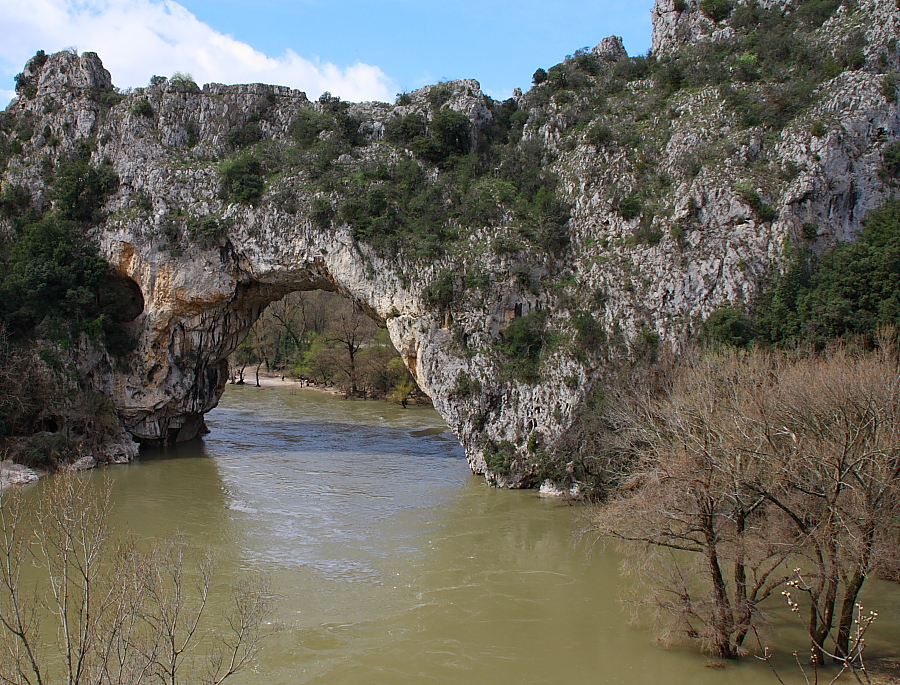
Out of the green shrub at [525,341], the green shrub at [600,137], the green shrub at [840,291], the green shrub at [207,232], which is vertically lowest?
the green shrub at [525,341]

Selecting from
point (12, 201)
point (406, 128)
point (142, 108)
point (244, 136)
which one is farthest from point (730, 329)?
point (12, 201)

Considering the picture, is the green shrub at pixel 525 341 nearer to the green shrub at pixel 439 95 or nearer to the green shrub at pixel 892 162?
the green shrub at pixel 439 95

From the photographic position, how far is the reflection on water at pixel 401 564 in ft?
34.3

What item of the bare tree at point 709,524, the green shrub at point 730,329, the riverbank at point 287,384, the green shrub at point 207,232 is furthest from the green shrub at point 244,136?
the bare tree at point 709,524

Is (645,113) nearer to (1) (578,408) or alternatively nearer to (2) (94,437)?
(1) (578,408)

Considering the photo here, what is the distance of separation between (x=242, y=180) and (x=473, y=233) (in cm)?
945

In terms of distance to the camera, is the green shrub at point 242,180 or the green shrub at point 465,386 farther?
the green shrub at point 242,180

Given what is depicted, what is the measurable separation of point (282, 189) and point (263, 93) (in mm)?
5578

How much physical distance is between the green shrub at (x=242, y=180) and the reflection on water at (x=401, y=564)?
1004 centimetres

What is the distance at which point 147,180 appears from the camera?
25891mm

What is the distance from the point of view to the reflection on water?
10.5 metres

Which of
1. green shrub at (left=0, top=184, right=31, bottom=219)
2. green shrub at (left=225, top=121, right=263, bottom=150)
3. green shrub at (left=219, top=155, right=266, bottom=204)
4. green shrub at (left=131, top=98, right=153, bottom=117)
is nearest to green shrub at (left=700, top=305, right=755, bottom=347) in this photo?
green shrub at (left=219, top=155, right=266, bottom=204)

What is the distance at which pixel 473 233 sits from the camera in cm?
2261

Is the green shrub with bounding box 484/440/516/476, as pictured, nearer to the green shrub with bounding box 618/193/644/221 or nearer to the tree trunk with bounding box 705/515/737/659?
the green shrub with bounding box 618/193/644/221
